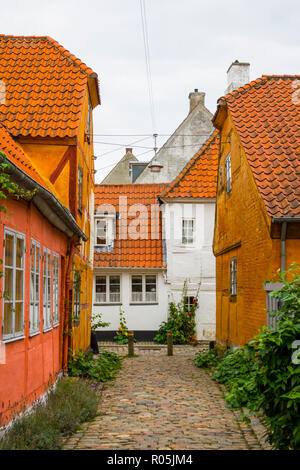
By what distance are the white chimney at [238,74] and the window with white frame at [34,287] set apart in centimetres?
1318

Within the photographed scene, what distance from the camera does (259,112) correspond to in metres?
15.0

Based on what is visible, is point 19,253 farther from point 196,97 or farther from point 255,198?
point 196,97

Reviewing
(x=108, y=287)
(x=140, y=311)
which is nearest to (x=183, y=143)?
(x=108, y=287)

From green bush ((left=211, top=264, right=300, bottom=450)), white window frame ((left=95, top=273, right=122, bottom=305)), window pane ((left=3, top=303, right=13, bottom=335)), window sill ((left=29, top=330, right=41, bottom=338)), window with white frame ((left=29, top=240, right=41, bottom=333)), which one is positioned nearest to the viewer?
green bush ((left=211, top=264, right=300, bottom=450))

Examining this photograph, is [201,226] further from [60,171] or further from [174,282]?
[60,171]

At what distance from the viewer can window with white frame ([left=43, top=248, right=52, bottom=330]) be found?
1048cm

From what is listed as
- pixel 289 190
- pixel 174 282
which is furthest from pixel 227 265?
pixel 174 282

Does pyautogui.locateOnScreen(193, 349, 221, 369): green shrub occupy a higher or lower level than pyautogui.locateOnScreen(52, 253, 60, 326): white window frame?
lower

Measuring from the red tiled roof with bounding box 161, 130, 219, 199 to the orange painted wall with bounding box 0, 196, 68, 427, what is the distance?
13781 millimetres

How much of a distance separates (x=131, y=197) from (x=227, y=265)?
38.7 feet

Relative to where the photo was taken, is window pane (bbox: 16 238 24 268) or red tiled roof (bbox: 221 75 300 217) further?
red tiled roof (bbox: 221 75 300 217)

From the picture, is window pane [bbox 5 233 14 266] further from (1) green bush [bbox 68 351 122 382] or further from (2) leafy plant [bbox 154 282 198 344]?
(2) leafy plant [bbox 154 282 198 344]

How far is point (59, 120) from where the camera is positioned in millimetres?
14312

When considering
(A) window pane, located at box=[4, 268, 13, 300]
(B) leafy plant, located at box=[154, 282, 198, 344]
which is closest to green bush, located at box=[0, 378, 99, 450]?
(A) window pane, located at box=[4, 268, 13, 300]
